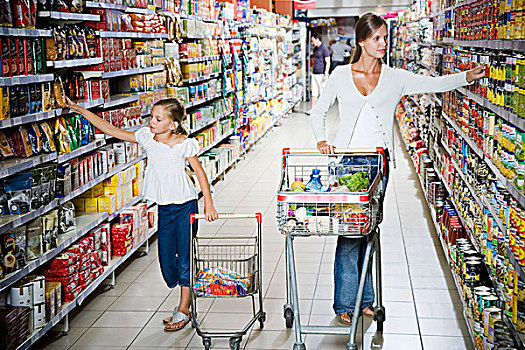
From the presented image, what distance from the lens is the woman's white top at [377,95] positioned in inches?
168

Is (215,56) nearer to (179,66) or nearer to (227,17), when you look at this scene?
(227,17)

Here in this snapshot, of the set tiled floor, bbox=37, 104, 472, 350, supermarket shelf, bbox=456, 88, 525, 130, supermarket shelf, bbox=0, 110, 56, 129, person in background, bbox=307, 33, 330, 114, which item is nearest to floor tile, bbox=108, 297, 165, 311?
tiled floor, bbox=37, 104, 472, 350

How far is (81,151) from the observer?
4.72 m

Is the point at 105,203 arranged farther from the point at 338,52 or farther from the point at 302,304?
the point at 338,52

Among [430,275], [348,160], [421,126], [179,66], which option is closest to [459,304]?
[430,275]

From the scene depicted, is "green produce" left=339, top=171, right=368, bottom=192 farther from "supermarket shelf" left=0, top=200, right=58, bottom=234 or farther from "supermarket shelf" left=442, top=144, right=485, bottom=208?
"supermarket shelf" left=0, top=200, right=58, bottom=234

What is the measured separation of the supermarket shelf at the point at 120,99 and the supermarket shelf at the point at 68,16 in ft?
2.13

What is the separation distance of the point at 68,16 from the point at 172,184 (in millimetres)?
1347

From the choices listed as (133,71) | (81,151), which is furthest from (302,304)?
(133,71)

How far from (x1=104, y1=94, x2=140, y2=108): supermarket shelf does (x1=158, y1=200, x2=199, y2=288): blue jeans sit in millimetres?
1343

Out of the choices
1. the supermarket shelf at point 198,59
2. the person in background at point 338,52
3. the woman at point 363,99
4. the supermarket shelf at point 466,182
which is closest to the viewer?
the woman at point 363,99

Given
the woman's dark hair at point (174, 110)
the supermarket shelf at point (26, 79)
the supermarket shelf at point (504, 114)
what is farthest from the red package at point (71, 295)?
the supermarket shelf at point (504, 114)

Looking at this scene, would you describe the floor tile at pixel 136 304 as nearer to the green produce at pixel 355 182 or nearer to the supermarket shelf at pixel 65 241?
the supermarket shelf at pixel 65 241

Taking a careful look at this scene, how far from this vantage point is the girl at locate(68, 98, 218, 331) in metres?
4.34
